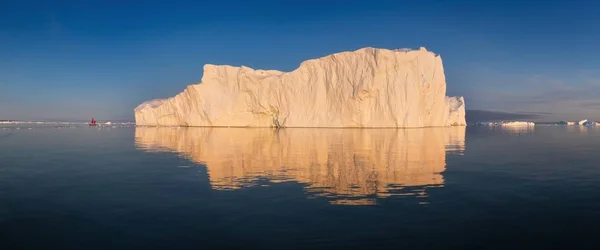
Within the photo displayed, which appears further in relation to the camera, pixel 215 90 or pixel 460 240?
pixel 215 90

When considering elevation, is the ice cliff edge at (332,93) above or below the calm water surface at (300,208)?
above

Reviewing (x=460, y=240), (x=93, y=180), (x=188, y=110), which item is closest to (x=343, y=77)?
(x=188, y=110)

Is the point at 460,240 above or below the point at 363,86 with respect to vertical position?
below

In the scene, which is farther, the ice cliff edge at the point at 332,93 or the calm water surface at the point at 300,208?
the ice cliff edge at the point at 332,93

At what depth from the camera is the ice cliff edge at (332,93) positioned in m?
44.1

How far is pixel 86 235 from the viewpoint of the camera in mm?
4562

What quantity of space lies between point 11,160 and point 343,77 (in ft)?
118

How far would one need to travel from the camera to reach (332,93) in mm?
45656

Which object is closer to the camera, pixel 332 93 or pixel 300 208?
pixel 300 208

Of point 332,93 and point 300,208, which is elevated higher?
point 332,93

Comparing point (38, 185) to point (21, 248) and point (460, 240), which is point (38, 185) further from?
point (460, 240)

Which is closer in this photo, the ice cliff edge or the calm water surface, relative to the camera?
the calm water surface

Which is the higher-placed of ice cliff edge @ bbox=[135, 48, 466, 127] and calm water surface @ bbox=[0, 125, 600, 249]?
ice cliff edge @ bbox=[135, 48, 466, 127]

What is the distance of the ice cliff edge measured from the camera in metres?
44.1
